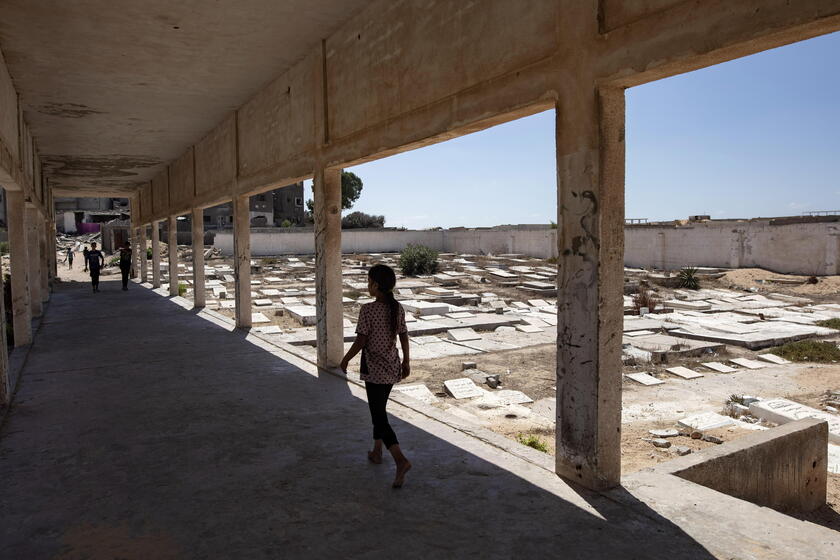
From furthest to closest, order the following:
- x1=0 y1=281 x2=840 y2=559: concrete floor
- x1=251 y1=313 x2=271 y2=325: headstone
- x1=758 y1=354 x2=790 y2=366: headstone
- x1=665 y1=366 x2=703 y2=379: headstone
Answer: x1=251 y1=313 x2=271 y2=325: headstone → x1=758 y1=354 x2=790 y2=366: headstone → x1=665 y1=366 x2=703 y2=379: headstone → x1=0 y1=281 x2=840 y2=559: concrete floor

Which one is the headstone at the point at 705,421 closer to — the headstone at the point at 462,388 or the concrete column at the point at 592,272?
the headstone at the point at 462,388

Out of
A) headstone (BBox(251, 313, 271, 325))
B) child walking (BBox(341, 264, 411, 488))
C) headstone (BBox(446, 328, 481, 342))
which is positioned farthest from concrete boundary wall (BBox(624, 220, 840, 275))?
child walking (BBox(341, 264, 411, 488))

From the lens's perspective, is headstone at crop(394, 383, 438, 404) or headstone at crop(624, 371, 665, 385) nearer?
headstone at crop(394, 383, 438, 404)

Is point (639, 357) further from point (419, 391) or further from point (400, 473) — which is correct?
point (400, 473)

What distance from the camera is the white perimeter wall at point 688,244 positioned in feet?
79.6

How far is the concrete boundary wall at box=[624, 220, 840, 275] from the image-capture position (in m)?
23.9

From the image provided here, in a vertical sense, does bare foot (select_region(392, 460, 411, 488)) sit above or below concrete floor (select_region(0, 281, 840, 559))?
above

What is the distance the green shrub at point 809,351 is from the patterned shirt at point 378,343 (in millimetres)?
9248

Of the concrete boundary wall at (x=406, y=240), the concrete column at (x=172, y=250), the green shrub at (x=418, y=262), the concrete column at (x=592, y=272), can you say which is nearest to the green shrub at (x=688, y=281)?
the green shrub at (x=418, y=262)

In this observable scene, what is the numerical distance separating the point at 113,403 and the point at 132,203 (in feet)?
72.2

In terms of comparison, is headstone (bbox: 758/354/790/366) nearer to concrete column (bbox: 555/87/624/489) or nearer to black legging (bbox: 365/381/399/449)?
concrete column (bbox: 555/87/624/489)

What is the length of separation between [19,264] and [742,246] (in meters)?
27.8

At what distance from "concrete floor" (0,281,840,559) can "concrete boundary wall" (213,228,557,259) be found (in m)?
27.9

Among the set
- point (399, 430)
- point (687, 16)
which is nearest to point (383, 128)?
point (399, 430)
